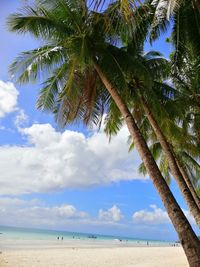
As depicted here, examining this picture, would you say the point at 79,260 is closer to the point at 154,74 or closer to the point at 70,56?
the point at 154,74

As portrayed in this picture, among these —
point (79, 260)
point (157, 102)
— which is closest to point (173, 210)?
point (157, 102)

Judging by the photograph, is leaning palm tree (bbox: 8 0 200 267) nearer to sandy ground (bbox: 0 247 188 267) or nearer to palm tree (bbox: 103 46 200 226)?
palm tree (bbox: 103 46 200 226)

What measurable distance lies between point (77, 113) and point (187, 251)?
20.5ft

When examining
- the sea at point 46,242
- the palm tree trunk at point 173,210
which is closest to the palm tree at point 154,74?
the palm tree trunk at point 173,210

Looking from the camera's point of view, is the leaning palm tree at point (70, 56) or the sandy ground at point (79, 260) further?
the sandy ground at point (79, 260)

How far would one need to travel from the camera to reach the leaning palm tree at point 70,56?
905 centimetres

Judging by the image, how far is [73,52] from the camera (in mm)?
9117

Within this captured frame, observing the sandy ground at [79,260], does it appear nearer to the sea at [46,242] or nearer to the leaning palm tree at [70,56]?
the sea at [46,242]

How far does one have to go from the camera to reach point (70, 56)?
9.59 metres

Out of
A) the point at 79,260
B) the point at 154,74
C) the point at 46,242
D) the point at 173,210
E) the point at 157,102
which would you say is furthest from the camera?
the point at 46,242

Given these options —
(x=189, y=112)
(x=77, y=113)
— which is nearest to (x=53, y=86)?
(x=77, y=113)

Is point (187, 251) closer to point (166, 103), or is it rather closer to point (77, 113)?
point (77, 113)

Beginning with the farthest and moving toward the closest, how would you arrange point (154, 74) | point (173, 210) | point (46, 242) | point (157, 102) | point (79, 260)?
point (46, 242) → point (79, 260) → point (154, 74) → point (157, 102) → point (173, 210)

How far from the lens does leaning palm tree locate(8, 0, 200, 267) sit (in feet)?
29.7
